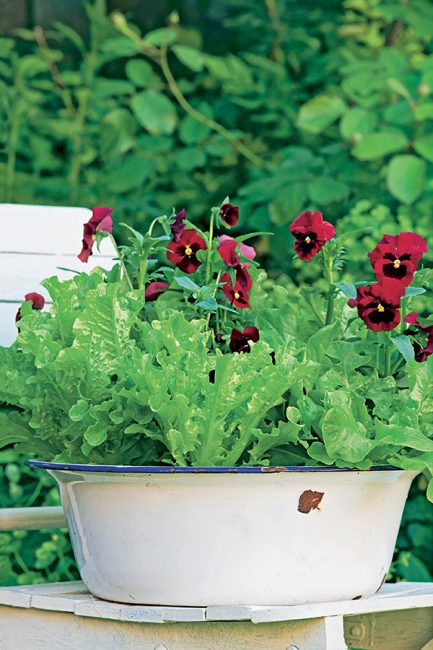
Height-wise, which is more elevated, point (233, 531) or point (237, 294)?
point (237, 294)

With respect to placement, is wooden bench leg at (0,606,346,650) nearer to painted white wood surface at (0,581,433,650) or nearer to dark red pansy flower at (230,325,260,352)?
painted white wood surface at (0,581,433,650)

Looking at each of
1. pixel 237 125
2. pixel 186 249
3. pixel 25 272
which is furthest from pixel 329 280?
pixel 237 125

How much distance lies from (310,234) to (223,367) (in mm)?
223

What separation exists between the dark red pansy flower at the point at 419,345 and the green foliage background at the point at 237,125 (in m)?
0.98

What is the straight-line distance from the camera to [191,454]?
1089 millimetres

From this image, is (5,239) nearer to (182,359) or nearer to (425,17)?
(182,359)

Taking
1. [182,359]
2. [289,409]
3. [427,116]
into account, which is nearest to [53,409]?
[182,359]

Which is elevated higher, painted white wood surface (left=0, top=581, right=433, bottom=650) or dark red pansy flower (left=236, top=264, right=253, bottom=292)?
dark red pansy flower (left=236, top=264, right=253, bottom=292)

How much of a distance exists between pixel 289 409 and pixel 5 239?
64cm

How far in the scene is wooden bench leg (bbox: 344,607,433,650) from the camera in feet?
4.12

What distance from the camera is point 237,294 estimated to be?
1.22 meters

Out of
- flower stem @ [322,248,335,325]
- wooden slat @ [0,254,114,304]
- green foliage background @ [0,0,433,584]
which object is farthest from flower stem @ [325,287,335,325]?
green foliage background @ [0,0,433,584]

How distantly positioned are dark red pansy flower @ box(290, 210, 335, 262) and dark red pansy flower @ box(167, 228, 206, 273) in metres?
0.12

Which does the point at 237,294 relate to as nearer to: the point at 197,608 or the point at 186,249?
the point at 186,249
